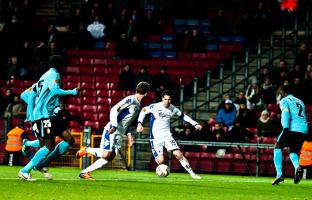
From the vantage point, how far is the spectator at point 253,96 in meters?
26.4

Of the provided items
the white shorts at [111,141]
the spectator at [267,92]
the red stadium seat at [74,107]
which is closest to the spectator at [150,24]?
the red stadium seat at [74,107]

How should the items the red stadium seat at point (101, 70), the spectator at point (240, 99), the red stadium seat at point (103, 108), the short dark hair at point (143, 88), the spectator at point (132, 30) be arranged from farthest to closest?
the spectator at point (132, 30) → the red stadium seat at point (101, 70) → the red stadium seat at point (103, 108) → the spectator at point (240, 99) → the short dark hair at point (143, 88)

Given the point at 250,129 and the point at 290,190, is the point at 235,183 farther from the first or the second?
the point at 250,129

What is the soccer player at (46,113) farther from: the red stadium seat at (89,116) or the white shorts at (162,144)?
the red stadium seat at (89,116)

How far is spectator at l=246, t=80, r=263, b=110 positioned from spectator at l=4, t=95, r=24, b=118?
6.38 meters

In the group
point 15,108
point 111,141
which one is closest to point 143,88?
point 111,141

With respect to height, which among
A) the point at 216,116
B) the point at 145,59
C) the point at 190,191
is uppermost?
the point at 145,59

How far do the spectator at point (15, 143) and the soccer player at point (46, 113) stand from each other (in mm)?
8967

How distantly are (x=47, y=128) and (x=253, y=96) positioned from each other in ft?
32.8

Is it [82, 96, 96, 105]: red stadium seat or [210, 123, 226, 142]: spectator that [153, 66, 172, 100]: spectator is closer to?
[82, 96, 96, 105]: red stadium seat

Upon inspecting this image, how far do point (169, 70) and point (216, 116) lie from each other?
3.66m

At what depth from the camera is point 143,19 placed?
31.4 m

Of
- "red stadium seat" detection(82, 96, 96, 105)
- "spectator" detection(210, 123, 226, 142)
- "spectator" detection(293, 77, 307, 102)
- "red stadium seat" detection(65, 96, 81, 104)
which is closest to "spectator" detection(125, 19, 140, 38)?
"red stadium seat" detection(82, 96, 96, 105)

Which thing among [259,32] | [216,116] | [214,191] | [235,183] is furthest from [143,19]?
[214,191]
